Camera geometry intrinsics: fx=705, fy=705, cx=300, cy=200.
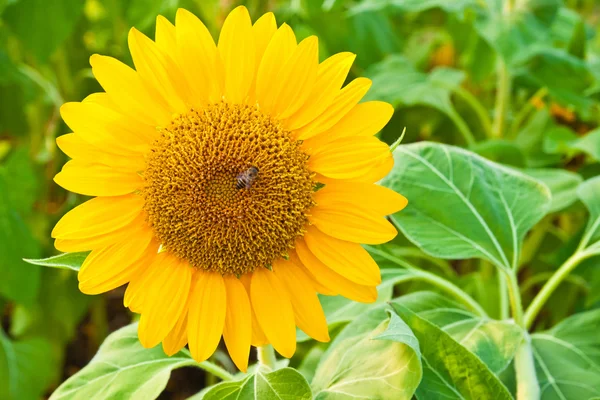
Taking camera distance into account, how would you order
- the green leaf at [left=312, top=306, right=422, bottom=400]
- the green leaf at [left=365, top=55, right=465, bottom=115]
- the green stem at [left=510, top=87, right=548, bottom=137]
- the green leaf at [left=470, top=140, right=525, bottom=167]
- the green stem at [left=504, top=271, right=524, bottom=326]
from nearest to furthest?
the green leaf at [left=312, top=306, right=422, bottom=400]
the green stem at [left=504, top=271, right=524, bottom=326]
the green leaf at [left=470, top=140, right=525, bottom=167]
the green leaf at [left=365, top=55, right=465, bottom=115]
the green stem at [left=510, top=87, right=548, bottom=137]

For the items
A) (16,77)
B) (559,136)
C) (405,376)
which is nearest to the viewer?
(405,376)

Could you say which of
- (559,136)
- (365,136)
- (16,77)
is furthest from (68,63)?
(365,136)

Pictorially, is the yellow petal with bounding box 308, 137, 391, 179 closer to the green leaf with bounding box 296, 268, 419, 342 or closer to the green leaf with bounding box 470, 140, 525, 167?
the green leaf with bounding box 296, 268, 419, 342

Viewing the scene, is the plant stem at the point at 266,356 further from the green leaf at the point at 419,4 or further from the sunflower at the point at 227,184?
the green leaf at the point at 419,4

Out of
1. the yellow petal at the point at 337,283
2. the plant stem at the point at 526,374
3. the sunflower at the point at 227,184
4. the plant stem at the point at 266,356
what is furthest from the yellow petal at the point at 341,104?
the plant stem at the point at 526,374

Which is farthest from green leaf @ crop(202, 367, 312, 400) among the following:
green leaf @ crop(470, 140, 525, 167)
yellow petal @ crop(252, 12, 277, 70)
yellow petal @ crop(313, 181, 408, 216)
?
green leaf @ crop(470, 140, 525, 167)

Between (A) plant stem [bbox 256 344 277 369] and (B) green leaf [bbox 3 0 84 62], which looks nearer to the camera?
(A) plant stem [bbox 256 344 277 369]

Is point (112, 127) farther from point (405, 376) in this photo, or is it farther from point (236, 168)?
point (405, 376)
